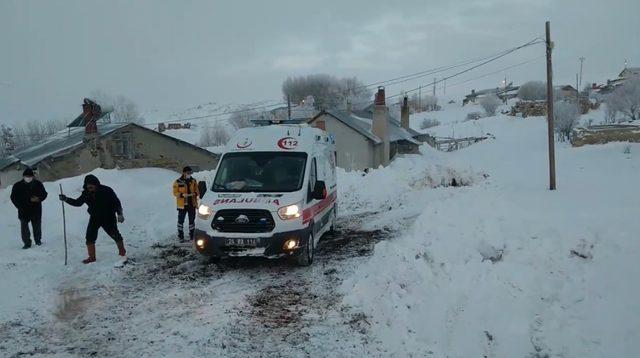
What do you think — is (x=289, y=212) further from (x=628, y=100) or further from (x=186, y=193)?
(x=628, y=100)

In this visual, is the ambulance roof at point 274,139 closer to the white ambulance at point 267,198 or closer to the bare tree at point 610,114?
the white ambulance at point 267,198

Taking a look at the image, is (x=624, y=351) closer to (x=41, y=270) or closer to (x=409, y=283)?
(x=409, y=283)

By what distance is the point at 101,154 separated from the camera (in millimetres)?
24797

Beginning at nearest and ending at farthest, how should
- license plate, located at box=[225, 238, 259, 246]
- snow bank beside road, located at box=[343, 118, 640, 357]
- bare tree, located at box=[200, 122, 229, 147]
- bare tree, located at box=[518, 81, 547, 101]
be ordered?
1. snow bank beside road, located at box=[343, 118, 640, 357]
2. license plate, located at box=[225, 238, 259, 246]
3. bare tree, located at box=[200, 122, 229, 147]
4. bare tree, located at box=[518, 81, 547, 101]

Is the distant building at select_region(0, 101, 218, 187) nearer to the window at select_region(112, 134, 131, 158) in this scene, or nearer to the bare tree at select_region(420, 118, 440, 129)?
the window at select_region(112, 134, 131, 158)

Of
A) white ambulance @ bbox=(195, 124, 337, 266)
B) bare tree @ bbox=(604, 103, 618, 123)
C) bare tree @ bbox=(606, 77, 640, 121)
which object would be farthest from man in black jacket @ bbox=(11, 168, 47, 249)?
bare tree @ bbox=(604, 103, 618, 123)

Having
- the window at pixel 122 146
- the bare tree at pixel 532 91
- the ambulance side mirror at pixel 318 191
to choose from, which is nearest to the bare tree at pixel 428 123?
the bare tree at pixel 532 91

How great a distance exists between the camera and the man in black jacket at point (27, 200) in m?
10.5

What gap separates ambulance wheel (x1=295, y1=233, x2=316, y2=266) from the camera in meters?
9.27

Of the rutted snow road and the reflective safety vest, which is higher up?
the reflective safety vest

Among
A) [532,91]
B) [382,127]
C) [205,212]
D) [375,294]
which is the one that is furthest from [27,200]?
[532,91]

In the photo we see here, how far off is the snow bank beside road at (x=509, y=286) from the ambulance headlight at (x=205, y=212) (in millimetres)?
2901

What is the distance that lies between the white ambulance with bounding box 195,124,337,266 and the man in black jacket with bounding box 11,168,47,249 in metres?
3.92

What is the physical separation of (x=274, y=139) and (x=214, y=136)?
89.5 metres
